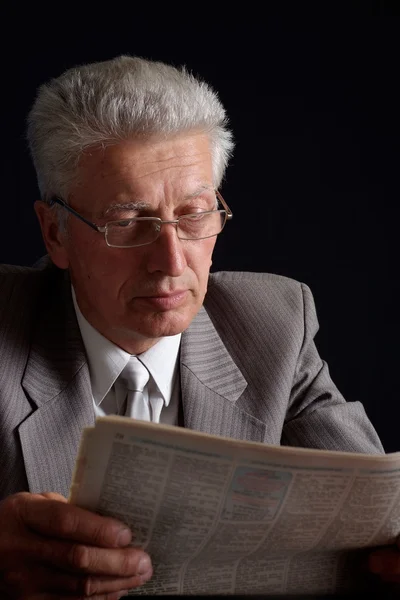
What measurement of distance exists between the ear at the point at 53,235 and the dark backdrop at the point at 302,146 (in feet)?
2.18

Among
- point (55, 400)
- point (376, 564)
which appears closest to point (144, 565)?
point (376, 564)

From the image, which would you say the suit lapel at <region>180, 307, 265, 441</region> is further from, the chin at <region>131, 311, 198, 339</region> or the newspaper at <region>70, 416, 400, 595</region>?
the newspaper at <region>70, 416, 400, 595</region>

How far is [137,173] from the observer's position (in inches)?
65.7

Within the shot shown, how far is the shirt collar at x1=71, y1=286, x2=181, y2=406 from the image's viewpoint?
181 centimetres

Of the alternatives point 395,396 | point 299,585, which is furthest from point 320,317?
point 299,585

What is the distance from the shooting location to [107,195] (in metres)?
1.68

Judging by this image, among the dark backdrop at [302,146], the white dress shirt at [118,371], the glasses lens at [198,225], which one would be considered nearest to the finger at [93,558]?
the white dress shirt at [118,371]

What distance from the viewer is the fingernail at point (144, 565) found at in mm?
1290

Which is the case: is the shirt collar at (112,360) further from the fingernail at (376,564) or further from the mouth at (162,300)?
the fingernail at (376,564)

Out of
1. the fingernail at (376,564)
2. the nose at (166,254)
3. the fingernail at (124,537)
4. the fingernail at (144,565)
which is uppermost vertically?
the nose at (166,254)

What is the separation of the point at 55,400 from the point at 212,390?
12.8 inches

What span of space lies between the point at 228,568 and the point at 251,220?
4.66 ft

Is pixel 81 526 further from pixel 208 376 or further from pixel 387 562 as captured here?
Answer: pixel 208 376

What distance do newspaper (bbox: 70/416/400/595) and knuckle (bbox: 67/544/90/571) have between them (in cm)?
6
